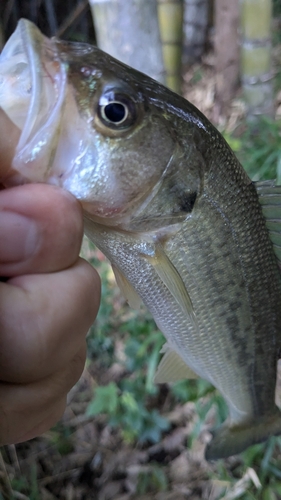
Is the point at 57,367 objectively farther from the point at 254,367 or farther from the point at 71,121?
the point at 254,367

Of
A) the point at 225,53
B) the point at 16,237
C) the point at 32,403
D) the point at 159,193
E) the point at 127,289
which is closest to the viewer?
the point at 16,237

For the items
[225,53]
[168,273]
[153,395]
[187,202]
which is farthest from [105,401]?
[225,53]

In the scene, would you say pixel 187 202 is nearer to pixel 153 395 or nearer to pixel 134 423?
pixel 134 423

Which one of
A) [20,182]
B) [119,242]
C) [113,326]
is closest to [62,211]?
[20,182]

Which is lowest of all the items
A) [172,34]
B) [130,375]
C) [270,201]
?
[130,375]

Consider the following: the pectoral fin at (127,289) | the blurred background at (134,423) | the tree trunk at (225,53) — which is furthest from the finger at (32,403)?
the tree trunk at (225,53)

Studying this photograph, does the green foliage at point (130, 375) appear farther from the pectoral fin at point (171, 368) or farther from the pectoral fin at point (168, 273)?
the pectoral fin at point (168, 273)

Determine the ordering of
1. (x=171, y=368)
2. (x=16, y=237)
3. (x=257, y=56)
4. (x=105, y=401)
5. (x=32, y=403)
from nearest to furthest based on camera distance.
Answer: (x=16, y=237) < (x=32, y=403) < (x=171, y=368) < (x=105, y=401) < (x=257, y=56)
